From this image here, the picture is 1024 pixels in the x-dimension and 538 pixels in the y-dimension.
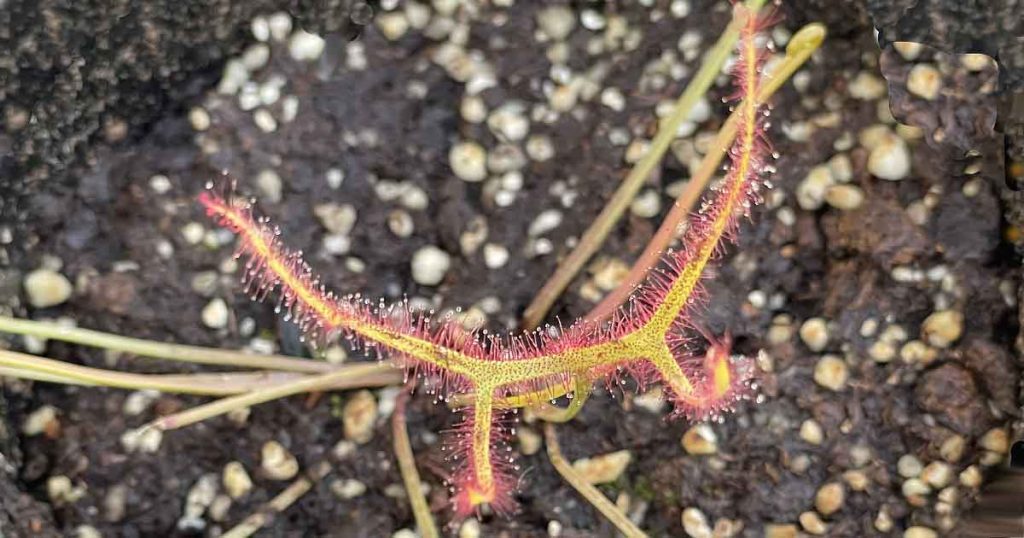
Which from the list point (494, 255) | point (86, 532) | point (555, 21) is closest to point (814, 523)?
point (494, 255)

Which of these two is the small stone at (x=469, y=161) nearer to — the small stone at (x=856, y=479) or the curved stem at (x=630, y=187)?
the curved stem at (x=630, y=187)

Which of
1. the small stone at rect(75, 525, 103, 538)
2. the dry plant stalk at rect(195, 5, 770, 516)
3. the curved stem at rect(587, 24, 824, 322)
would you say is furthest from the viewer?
the small stone at rect(75, 525, 103, 538)

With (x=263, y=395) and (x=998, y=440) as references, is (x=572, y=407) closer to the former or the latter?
(x=263, y=395)

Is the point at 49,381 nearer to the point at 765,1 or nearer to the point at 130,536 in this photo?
the point at 130,536

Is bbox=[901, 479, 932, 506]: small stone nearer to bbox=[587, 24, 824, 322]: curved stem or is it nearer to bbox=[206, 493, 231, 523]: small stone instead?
bbox=[587, 24, 824, 322]: curved stem

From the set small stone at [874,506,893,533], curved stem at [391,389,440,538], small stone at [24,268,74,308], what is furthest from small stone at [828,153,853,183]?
small stone at [24,268,74,308]

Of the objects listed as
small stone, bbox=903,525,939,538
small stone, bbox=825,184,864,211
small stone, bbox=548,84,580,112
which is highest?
small stone, bbox=548,84,580,112

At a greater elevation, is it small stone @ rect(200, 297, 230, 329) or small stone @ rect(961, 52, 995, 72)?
small stone @ rect(961, 52, 995, 72)

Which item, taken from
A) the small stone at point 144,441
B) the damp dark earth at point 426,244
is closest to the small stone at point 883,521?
the damp dark earth at point 426,244
